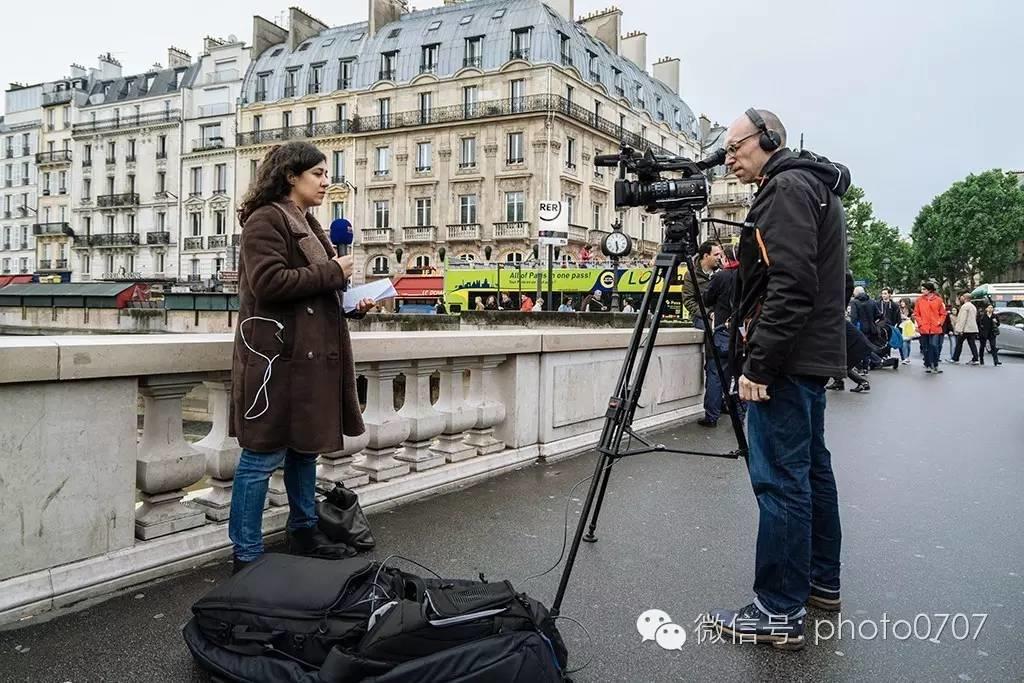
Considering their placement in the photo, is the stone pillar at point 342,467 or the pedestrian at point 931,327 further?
the pedestrian at point 931,327

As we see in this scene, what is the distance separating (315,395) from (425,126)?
169 ft

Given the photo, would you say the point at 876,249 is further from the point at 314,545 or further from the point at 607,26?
the point at 314,545

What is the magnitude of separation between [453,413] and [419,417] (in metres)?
0.36

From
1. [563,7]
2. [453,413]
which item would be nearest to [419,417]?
Result: [453,413]

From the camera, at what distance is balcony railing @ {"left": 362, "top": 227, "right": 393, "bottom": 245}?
52.6 metres

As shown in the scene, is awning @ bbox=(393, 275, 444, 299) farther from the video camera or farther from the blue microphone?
the video camera

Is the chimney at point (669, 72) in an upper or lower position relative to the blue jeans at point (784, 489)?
upper

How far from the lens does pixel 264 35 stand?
60.1 meters

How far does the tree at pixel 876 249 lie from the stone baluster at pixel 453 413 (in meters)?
69.6

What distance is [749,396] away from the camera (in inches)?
109

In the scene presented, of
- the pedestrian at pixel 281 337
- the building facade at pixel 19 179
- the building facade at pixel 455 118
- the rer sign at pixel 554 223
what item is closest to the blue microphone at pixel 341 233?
the pedestrian at pixel 281 337

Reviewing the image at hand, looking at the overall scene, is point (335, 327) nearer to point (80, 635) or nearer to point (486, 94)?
point (80, 635)

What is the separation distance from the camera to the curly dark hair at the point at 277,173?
3289 millimetres

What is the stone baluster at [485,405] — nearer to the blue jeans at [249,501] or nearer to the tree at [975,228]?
the blue jeans at [249,501]
